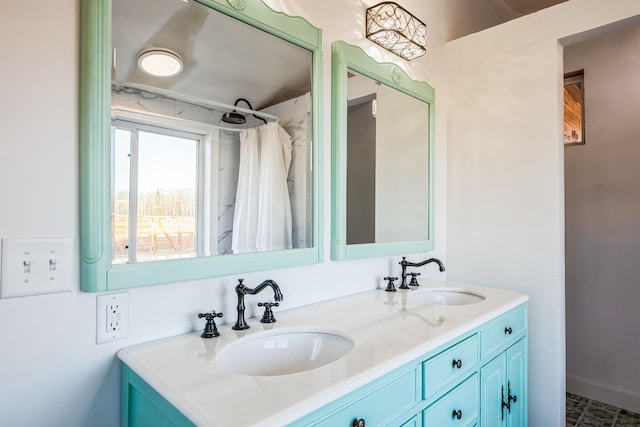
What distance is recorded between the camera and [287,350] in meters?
1.19

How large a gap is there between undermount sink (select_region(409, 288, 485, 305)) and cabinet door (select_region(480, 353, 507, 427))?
0.32 m

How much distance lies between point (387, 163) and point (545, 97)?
85 centimetres

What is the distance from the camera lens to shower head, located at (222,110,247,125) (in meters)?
1.27

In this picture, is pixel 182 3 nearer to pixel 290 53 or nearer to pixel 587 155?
pixel 290 53

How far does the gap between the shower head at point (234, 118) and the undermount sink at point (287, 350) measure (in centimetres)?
70

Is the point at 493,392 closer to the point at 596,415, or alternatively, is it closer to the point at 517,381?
the point at 517,381

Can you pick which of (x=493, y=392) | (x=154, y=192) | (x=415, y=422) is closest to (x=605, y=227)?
(x=493, y=392)

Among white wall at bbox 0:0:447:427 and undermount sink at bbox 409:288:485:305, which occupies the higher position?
white wall at bbox 0:0:447:427

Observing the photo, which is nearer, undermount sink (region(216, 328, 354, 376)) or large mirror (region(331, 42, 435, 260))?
undermount sink (region(216, 328, 354, 376))

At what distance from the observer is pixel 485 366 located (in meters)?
1.43

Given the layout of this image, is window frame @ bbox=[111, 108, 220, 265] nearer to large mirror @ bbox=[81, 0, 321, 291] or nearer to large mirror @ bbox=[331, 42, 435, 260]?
large mirror @ bbox=[81, 0, 321, 291]

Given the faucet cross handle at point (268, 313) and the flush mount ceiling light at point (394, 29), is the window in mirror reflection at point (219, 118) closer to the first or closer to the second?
the faucet cross handle at point (268, 313)

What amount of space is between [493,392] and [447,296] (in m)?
0.50

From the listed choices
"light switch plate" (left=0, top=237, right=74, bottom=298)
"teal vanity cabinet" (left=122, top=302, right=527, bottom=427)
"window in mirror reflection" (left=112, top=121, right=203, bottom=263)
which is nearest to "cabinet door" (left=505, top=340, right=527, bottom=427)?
"teal vanity cabinet" (left=122, top=302, right=527, bottom=427)
